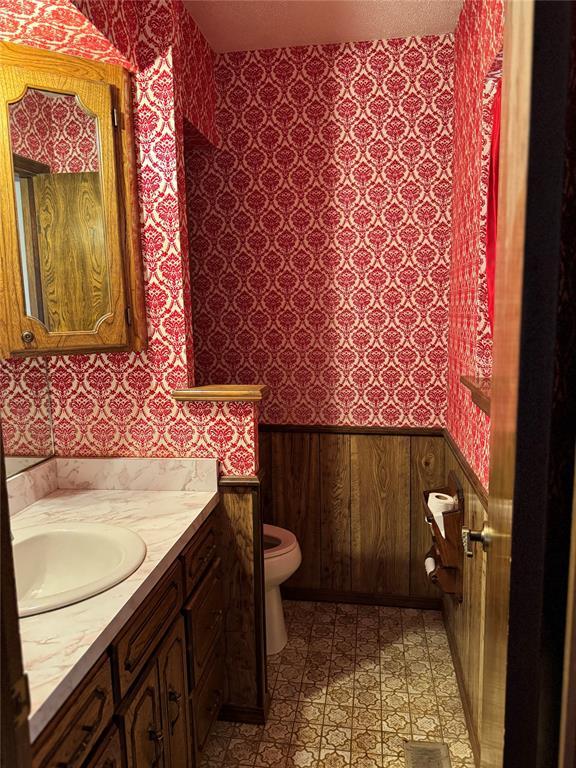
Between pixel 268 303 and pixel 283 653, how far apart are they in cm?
163

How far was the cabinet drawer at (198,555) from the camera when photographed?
1770 mm

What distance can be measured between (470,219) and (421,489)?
52.9 inches

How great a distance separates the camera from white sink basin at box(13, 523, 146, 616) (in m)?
1.57

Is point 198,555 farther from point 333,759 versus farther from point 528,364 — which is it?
point 528,364

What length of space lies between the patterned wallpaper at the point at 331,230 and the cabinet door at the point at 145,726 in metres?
1.69

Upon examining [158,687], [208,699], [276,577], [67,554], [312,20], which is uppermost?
[312,20]

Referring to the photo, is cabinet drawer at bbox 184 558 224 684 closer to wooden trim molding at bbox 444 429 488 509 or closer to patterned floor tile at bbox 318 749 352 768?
patterned floor tile at bbox 318 749 352 768

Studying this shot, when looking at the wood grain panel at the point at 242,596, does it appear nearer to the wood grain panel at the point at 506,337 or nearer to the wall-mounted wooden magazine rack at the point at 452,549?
the wall-mounted wooden magazine rack at the point at 452,549

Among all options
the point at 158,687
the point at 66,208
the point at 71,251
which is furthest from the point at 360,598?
the point at 66,208

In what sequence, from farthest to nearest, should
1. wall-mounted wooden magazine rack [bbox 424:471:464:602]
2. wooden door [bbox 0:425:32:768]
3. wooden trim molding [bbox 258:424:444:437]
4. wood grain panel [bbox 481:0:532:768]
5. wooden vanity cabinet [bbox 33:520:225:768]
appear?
wooden trim molding [bbox 258:424:444:437], wall-mounted wooden magazine rack [bbox 424:471:464:602], wooden vanity cabinet [bbox 33:520:225:768], wood grain panel [bbox 481:0:532:768], wooden door [bbox 0:425:32:768]

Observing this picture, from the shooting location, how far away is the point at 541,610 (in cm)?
81

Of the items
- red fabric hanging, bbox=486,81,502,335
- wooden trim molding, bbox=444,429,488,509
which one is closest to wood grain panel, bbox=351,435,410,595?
wooden trim molding, bbox=444,429,488,509

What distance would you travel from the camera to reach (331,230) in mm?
2857

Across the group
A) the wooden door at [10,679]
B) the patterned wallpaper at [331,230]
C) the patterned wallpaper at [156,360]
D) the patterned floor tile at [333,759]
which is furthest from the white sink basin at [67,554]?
the patterned wallpaper at [331,230]
